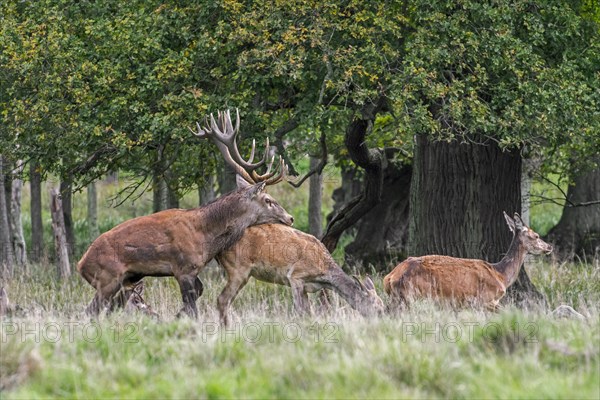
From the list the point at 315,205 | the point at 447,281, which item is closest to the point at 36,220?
the point at 315,205

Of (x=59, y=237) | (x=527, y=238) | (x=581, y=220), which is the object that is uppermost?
(x=59, y=237)

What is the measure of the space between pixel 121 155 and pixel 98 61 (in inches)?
53.4

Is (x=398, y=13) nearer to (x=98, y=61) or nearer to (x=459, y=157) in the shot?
(x=459, y=157)

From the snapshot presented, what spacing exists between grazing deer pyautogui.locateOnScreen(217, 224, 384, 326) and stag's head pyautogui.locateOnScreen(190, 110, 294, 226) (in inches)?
6.2

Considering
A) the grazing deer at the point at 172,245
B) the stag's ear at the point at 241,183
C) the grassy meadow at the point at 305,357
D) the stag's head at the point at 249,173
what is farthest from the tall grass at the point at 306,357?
the stag's ear at the point at 241,183

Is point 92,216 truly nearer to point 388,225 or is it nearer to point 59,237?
point 59,237

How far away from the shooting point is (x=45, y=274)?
19609 mm

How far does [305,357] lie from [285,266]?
443 cm

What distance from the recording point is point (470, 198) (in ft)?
51.5

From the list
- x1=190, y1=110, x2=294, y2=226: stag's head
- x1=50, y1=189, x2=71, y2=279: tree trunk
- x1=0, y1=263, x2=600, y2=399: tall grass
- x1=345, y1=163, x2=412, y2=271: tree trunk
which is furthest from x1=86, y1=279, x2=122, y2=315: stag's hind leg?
x1=345, y1=163, x2=412, y2=271: tree trunk

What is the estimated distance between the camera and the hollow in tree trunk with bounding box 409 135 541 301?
1564 centimetres

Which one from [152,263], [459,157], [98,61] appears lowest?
[152,263]

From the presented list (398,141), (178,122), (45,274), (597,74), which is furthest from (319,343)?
(45,274)

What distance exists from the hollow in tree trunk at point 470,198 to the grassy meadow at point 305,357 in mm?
4729
